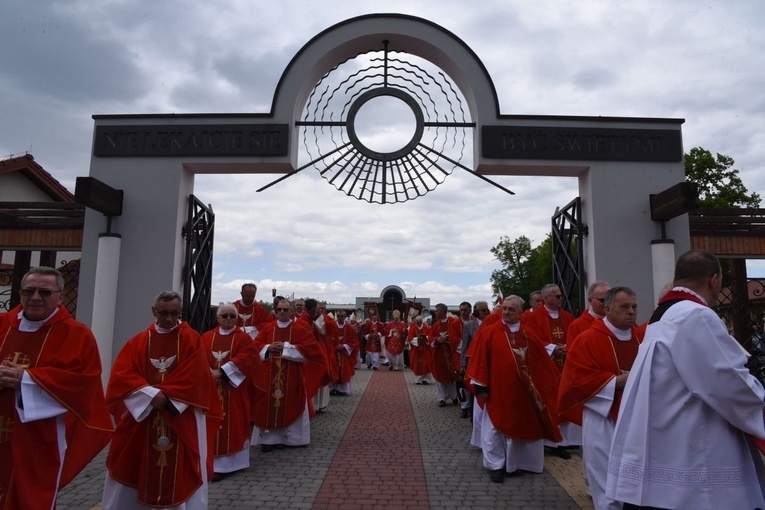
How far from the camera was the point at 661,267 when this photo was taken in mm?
7996

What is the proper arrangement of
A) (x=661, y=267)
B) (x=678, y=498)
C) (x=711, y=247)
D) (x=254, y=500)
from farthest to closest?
(x=711, y=247) → (x=661, y=267) → (x=254, y=500) → (x=678, y=498)

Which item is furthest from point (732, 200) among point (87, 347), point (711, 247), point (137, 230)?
point (87, 347)

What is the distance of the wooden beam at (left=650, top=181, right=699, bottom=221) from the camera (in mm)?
7098

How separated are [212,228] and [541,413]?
6224 millimetres

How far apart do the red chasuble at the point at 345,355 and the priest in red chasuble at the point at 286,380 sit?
15.7 feet

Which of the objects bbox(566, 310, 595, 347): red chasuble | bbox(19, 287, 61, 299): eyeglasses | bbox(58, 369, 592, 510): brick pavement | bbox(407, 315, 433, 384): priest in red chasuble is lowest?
bbox(58, 369, 592, 510): brick pavement

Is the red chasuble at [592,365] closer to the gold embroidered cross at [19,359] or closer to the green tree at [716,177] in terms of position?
the gold embroidered cross at [19,359]

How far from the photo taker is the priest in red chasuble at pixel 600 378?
437 centimetres

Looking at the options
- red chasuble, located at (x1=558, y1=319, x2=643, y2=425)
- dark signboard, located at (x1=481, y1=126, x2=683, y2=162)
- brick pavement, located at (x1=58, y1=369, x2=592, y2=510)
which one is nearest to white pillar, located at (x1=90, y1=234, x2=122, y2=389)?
brick pavement, located at (x1=58, y1=369, x2=592, y2=510)

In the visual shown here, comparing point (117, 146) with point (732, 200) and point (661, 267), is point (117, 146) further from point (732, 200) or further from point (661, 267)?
point (732, 200)

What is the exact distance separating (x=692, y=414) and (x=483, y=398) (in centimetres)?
374

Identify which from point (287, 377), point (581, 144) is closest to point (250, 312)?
point (287, 377)

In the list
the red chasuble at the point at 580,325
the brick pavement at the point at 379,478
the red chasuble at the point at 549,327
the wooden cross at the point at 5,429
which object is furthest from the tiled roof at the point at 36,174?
the red chasuble at the point at 580,325

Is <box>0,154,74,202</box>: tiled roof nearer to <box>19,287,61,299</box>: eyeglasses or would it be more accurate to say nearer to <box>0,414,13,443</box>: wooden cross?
<box>19,287,61,299</box>: eyeglasses
